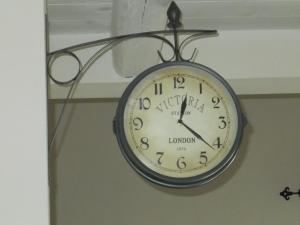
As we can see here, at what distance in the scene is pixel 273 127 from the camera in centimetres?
374

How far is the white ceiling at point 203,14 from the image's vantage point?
6.16 feet

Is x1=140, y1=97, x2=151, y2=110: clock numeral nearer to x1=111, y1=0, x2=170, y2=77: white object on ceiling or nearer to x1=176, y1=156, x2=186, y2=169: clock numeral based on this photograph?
x1=176, y1=156, x2=186, y2=169: clock numeral

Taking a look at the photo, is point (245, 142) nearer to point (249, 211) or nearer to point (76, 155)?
point (249, 211)

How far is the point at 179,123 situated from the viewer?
1.47 meters

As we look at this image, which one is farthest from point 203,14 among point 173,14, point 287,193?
point 287,193

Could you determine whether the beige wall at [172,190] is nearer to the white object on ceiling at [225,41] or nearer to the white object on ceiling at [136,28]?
the white object on ceiling at [225,41]

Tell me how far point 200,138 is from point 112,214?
227 cm

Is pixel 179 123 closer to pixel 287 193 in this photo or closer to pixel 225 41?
pixel 225 41

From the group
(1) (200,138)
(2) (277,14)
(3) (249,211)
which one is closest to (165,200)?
(3) (249,211)

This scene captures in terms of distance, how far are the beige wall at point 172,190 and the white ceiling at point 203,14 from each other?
1.58m

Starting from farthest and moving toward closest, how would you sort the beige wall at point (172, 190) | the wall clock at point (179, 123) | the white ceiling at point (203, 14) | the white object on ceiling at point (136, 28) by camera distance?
the beige wall at point (172, 190)
the white ceiling at point (203, 14)
the white object on ceiling at point (136, 28)
the wall clock at point (179, 123)

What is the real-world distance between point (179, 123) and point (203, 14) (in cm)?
69

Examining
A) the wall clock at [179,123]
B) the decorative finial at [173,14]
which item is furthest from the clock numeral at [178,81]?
the decorative finial at [173,14]

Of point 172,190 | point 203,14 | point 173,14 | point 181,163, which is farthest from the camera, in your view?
point 172,190
